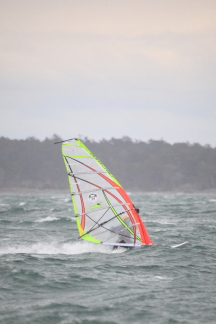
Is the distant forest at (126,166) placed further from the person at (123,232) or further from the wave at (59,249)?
the person at (123,232)

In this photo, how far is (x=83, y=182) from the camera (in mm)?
16484

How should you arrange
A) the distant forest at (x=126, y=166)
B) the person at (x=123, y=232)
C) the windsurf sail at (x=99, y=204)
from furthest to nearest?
the distant forest at (x=126, y=166), the person at (x=123, y=232), the windsurf sail at (x=99, y=204)

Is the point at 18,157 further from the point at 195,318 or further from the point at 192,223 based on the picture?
the point at 195,318

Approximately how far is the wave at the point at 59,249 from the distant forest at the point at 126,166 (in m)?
147

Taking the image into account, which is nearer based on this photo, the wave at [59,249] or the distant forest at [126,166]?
the wave at [59,249]

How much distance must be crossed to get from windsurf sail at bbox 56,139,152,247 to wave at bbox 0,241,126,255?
1.42ft

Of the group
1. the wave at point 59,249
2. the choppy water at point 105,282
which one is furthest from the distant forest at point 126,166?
the choppy water at point 105,282

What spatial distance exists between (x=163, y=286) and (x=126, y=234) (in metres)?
4.89

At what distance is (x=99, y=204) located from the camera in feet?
55.2

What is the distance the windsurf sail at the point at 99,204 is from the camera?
53.3 feet

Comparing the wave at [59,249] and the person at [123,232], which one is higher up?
the person at [123,232]

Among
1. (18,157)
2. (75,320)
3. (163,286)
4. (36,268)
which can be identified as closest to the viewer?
(75,320)

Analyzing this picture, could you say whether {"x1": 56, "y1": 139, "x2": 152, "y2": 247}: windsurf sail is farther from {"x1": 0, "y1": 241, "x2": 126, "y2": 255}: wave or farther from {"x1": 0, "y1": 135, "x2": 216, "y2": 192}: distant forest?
{"x1": 0, "y1": 135, "x2": 216, "y2": 192}: distant forest

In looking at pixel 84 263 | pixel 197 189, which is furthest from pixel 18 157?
pixel 84 263
